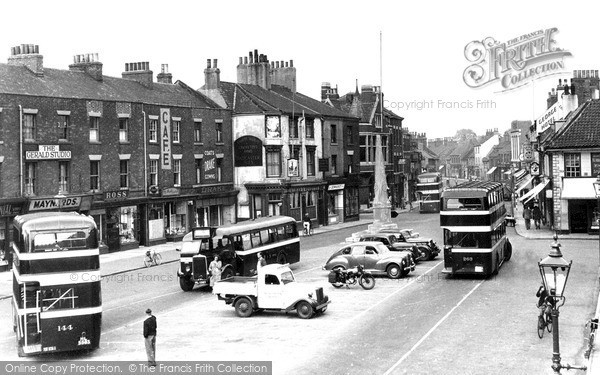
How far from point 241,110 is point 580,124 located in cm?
2498

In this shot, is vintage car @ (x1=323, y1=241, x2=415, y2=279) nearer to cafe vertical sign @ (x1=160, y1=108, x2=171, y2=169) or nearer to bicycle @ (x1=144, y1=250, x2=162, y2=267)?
bicycle @ (x1=144, y1=250, x2=162, y2=267)

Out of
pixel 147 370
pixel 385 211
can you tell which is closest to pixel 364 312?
pixel 147 370

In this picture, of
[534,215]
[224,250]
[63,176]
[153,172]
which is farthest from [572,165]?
[63,176]

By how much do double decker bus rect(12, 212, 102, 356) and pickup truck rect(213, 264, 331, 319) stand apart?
6.48 metres

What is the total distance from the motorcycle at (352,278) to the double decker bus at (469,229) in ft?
12.2

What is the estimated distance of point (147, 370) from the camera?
18172 millimetres

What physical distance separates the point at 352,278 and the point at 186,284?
6.99 metres

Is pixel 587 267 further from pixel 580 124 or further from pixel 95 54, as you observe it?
pixel 95 54

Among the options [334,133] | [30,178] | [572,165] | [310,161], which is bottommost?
[572,165]

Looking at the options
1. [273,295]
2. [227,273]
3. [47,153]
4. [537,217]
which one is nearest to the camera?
[273,295]

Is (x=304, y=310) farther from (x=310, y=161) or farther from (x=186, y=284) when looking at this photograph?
(x=310, y=161)

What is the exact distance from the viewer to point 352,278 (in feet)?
97.2

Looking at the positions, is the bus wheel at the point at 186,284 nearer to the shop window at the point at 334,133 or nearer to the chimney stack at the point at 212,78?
the chimney stack at the point at 212,78

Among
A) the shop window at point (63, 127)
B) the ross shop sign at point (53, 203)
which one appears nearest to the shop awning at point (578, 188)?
the ross shop sign at point (53, 203)
